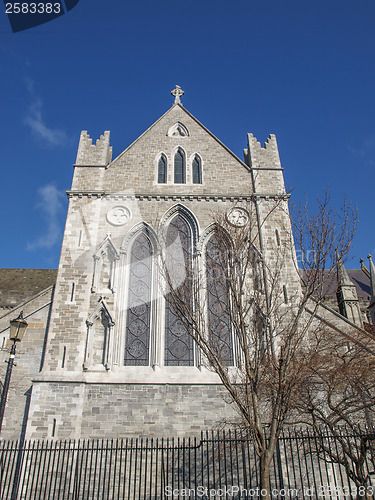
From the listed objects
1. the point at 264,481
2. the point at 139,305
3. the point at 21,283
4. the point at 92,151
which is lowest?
the point at 264,481

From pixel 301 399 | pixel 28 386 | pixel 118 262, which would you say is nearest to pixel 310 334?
pixel 301 399

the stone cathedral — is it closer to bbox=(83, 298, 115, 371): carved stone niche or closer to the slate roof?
bbox=(83, 298, 115, 371): carved stone niche

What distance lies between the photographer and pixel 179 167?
16453 millimetres

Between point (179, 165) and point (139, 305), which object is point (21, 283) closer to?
point (139, 305)

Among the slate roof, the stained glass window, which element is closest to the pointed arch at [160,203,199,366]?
the stained glass window

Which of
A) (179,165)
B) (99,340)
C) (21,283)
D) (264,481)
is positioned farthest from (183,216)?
(21,283)

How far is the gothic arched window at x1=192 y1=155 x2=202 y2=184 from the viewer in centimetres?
1604

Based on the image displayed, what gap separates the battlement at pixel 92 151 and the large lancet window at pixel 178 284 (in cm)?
402

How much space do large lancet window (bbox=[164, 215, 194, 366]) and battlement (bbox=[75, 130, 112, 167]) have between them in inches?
158

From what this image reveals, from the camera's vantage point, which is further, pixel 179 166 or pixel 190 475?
pixel 179 166

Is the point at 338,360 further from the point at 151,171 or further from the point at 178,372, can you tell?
the point at 151,171

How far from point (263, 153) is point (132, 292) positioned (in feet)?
25.9

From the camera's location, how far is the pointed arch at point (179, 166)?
52.7ft

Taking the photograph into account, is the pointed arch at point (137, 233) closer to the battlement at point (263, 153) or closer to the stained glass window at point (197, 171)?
the stained glass window at point (197, 171)
